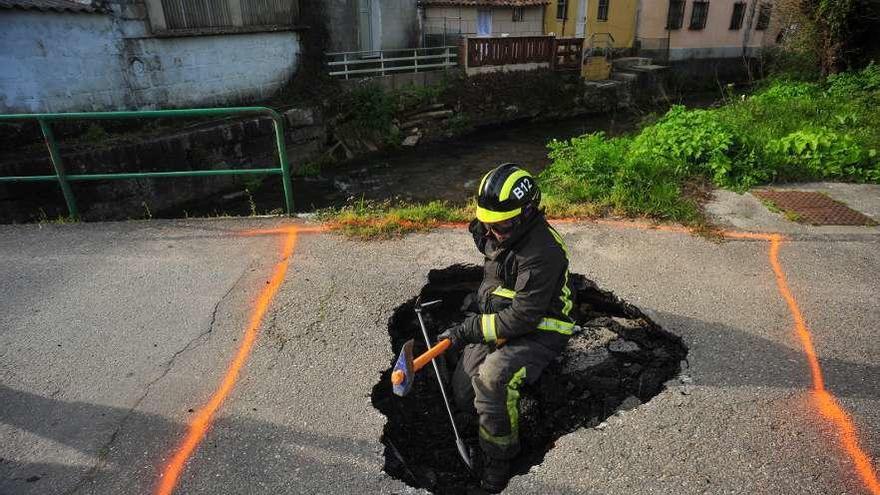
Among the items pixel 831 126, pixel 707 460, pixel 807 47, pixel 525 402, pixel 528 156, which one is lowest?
pixel 528 156

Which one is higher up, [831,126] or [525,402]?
[831,126]

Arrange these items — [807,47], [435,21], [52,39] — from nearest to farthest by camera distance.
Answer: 1. [52,39]
2. [807,47]
3. [435,21]

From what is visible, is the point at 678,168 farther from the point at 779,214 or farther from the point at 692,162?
the point at 779,214

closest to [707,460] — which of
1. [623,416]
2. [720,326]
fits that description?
[623,416]

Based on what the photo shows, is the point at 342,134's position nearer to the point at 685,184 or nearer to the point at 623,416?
the point at 685,184

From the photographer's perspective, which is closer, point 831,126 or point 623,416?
point 623,416

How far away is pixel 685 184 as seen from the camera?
662cm

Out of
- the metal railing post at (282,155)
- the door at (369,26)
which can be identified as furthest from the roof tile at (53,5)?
A: the door at (369,26)

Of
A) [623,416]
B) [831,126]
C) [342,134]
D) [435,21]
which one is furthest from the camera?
[435,21]

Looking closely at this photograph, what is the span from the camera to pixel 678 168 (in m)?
6.87

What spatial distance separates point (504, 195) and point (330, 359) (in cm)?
175

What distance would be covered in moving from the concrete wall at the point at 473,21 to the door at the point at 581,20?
1964 millimetres

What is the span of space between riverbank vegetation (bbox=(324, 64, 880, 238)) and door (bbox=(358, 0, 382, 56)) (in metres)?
12.0

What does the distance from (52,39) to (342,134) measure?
7.13m
